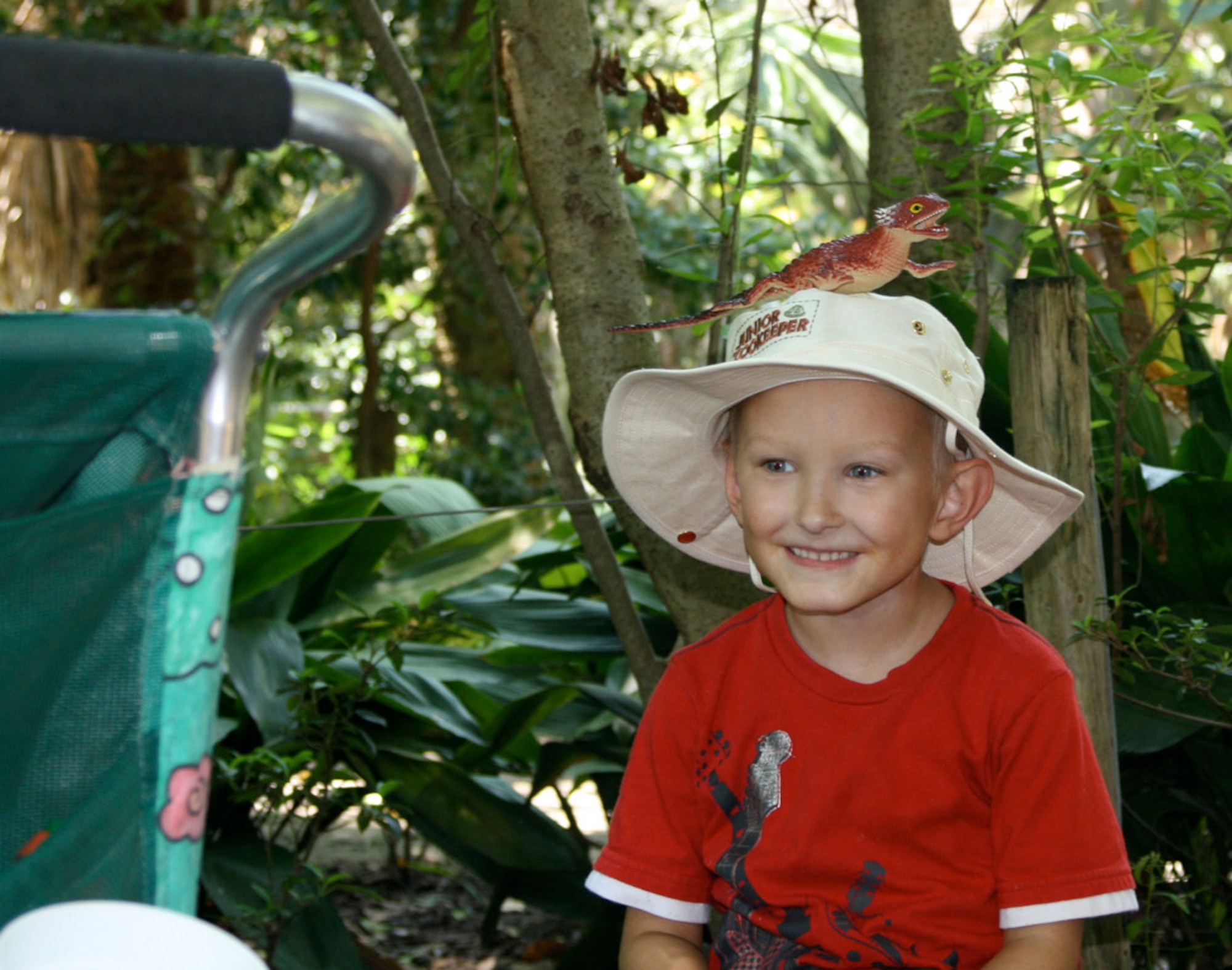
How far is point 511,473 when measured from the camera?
4969 millimetres

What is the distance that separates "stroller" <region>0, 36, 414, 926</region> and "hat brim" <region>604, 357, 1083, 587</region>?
61cm

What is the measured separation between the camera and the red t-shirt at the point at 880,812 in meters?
1.25

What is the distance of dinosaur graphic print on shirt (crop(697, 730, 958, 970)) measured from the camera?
50.5 inches

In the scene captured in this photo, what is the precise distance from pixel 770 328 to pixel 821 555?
247 millimetres

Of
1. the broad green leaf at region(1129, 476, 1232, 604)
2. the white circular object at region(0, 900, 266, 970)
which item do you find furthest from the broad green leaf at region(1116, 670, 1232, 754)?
the white circular object at region(0, 900, 266, 970)

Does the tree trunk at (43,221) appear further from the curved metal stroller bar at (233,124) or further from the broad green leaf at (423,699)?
the curved metal stroller bar at (233,124)

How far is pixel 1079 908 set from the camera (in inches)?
48.0

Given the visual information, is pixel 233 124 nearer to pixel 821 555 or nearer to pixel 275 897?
pixel 821 555

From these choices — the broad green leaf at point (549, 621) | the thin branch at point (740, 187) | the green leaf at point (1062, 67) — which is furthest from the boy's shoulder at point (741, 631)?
the broad green leaf at point (549, 621)

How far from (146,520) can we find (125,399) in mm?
77

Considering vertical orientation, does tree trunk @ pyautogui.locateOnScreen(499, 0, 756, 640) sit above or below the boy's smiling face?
above

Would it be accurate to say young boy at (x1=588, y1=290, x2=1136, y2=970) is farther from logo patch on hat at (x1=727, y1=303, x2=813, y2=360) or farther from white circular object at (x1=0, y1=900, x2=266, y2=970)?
white circular object at (x1=0, y1=900, x2=266, y2=970)

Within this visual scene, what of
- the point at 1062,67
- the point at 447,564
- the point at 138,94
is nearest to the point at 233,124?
the point at 138,94

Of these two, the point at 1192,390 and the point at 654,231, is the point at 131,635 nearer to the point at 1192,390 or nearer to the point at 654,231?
the point at 1192,390
